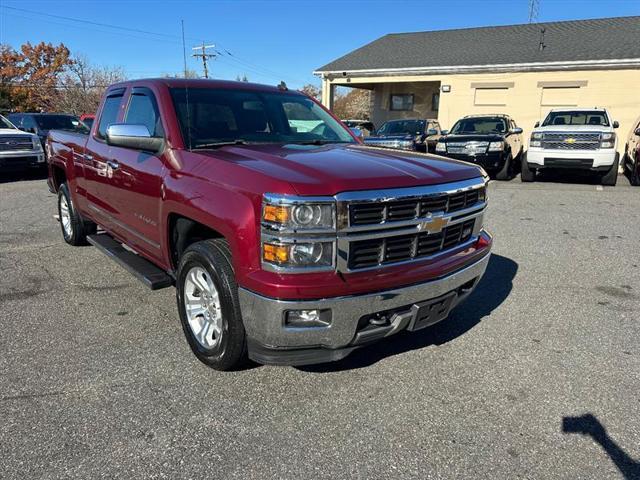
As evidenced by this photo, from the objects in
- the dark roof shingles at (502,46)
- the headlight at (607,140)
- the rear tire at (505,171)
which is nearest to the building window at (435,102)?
the dark roof shingles at (502,46)

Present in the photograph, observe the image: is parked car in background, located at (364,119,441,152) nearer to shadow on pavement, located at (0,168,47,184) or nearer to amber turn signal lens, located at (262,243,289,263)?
shadow on pavement, located at (0,168,47,184)

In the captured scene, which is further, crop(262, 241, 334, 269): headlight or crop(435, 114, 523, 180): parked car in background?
crop(435, 114, 523, 180): parked car in background

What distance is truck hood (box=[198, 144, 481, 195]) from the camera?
2.57 m

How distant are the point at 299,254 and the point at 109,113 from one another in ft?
10.9

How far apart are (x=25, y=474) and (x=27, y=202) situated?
29.2ft

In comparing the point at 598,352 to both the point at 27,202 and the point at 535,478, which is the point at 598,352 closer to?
the point at 535,478

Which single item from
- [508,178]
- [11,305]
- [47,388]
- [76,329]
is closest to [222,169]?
[47,388]

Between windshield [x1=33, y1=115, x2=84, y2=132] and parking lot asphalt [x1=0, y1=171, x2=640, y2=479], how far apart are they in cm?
1335

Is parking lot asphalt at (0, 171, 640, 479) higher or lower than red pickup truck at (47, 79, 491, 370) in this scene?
lower

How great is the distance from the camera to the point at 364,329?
2715 mm

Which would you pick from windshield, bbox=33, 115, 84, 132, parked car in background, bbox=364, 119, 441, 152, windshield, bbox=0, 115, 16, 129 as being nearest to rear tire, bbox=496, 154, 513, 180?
parked car in background, bbox=364, 119, 441, 152

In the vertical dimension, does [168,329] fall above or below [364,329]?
below

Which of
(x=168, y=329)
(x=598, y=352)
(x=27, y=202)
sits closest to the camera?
(x=598, y=352)

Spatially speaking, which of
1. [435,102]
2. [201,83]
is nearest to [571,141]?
[201,83]
